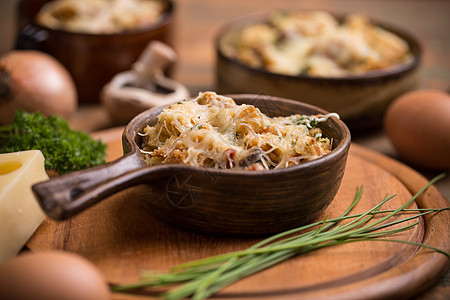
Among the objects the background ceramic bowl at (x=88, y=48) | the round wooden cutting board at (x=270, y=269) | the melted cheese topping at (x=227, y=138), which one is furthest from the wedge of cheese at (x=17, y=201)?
the background ceramic bowl at (x=88, y=48)

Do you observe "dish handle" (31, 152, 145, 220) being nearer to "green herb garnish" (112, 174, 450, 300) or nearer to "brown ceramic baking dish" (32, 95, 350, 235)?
"brown ceramic baking dish" (32, 95, 350, 235)

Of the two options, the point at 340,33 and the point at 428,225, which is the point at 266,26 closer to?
the point at 340,33

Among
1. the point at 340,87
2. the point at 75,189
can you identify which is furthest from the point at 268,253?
the point at 340,87

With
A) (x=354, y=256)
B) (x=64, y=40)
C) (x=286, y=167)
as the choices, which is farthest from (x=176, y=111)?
(x=64, y=40)

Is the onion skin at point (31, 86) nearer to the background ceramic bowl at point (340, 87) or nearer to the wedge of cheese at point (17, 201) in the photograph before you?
the background ceramic bowl at point (340, 87)

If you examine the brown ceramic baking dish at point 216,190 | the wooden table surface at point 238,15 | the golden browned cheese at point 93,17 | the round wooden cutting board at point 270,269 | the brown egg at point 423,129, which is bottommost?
the wooden table surface at point 238,15

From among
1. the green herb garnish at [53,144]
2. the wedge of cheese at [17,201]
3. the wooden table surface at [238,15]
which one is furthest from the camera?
the wooden table surface at [238,15]
